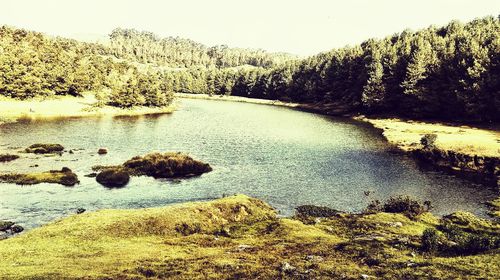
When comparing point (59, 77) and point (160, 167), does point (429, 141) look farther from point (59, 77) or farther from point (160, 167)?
point (59, 77)

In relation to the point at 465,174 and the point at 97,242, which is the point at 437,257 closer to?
the point at 97,242

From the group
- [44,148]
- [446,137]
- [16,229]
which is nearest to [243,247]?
[16,229]

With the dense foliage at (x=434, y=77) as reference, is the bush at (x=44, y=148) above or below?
below

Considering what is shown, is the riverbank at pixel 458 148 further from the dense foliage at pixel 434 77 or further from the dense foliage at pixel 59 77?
the dense foliage at pixel 59 77

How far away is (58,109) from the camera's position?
13200cm

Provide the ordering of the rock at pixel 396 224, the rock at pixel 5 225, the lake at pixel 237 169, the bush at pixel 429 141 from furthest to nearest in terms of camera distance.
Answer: the bush at pixel 429 141, the lake at pixel 237 169, the rock at pixel 5 225, the rock at pixel 396 224

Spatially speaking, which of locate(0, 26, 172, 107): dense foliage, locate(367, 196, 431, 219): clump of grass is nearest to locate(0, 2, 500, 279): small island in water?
locate(367, 196, 431, 219): clump of grass

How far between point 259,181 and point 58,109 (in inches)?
3900

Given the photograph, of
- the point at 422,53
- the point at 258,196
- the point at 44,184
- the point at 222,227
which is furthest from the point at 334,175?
the point at 422,53

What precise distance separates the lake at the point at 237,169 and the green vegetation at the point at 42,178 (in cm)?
166

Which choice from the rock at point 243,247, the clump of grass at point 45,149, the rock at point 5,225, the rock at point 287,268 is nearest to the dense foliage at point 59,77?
the clump of grass at point 45,149

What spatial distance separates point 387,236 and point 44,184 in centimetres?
4318

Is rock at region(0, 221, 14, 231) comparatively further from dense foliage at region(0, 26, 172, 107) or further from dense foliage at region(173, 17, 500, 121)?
dense foliage at region(173, 17, 500, 121)

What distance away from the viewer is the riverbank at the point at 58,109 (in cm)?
12156
